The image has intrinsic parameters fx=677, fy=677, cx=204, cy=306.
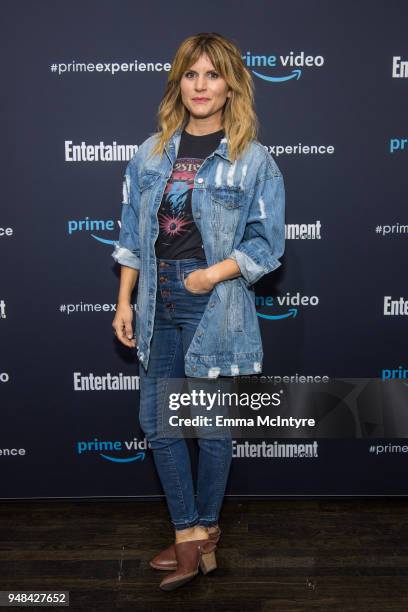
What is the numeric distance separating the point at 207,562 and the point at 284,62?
1.79 metres

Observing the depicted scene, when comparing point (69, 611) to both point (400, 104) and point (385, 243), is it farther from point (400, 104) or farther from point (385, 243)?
point (400, 104)

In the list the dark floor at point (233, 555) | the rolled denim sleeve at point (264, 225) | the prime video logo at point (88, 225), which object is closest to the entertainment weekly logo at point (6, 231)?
the prime video logo at point (88, 225)

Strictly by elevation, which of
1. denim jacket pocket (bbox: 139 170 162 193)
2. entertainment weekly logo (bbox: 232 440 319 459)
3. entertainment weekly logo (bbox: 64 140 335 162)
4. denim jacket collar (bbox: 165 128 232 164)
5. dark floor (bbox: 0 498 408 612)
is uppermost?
entertainment weekly logo (bbox: 64 140 335 162)

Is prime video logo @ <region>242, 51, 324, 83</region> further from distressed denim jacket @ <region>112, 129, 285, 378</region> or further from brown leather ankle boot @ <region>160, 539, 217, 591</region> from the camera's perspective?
brown leather ankle boot @ <region>160, 539, 217, 591</region>

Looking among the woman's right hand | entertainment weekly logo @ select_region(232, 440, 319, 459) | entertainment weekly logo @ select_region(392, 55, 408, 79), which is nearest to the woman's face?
the woman's right hand

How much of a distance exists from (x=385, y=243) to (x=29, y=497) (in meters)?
1.78

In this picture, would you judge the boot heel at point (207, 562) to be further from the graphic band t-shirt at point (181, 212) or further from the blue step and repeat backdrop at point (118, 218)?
the graphic band t-shirt at point (181, 212)

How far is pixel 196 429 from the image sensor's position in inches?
87.2

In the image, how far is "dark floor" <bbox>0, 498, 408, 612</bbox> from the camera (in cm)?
218

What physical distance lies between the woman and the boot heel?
10 cm

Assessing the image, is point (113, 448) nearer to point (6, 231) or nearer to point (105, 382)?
point (105, 382)

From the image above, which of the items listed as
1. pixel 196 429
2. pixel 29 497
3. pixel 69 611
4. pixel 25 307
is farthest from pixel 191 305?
pixel 29 497

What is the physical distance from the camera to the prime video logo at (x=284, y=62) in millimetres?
2461

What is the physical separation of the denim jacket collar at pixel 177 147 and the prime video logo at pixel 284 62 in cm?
52
